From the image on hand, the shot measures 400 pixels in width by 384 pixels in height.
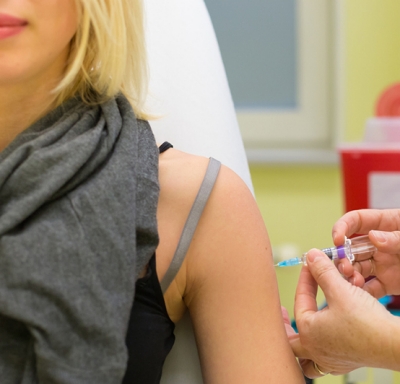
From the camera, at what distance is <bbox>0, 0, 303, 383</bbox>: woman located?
0.81 metres

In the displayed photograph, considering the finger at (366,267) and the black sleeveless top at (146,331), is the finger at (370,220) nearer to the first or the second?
the finger at (366,267)

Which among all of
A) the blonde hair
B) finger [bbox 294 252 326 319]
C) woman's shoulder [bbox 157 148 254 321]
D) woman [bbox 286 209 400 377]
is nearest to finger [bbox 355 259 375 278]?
woman [bbox 286 209 400 377]

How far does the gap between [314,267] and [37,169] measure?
425 mm

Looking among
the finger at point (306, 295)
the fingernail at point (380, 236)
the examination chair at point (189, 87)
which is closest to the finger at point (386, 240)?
the fingernail at point (380, 236)

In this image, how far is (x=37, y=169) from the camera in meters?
0.87

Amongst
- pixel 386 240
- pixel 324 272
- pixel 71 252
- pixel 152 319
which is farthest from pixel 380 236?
pixel 71 252

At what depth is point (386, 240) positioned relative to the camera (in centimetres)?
99

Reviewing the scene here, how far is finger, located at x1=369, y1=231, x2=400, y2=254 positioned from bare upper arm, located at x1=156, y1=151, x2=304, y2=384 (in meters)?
0.17

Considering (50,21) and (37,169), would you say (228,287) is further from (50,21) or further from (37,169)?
(50,21)

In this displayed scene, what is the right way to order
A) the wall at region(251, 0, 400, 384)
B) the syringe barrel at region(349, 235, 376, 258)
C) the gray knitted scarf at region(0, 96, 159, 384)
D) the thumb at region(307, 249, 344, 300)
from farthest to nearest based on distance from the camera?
the wall at region(251, 0, 400, 384) → the syringe barrel at region(349, 235, 376, 258) → the thumb at region(307, 249, 344, 300) → the gray knitted scarf at region(0, 96, 159, 384)

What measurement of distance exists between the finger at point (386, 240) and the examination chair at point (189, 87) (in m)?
0.32

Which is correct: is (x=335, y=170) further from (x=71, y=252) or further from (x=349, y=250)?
(x=71, y=252)

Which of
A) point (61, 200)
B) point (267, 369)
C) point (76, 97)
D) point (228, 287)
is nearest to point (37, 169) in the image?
point (61, 200)

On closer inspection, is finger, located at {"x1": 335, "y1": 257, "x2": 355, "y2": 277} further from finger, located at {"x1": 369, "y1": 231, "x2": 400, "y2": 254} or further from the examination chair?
the examination chair
